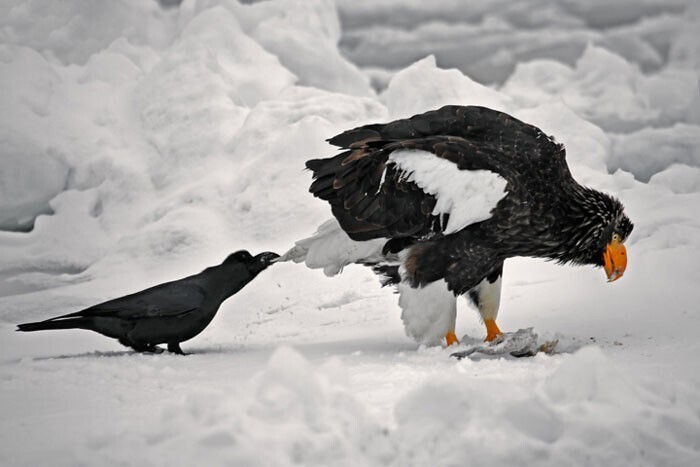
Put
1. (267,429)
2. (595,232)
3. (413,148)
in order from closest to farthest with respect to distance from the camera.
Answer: (267,429) → (413,148) → (595,232)

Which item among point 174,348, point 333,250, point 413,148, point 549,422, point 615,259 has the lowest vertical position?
point 549,422

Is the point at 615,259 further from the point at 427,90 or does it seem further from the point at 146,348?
the point at 427,90

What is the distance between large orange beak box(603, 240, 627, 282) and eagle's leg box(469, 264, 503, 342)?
55 centimetres

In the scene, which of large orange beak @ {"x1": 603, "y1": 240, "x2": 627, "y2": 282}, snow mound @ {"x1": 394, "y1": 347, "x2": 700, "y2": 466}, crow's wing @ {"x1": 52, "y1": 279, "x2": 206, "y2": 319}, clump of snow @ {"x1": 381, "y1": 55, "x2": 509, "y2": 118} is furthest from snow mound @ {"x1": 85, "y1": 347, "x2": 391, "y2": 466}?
clump of snow @ {"x1": 381, "y1": 55, "x2": 509, "y2": 118}

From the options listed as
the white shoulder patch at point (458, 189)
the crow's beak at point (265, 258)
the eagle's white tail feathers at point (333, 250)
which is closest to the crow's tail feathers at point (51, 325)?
the crow's beak at point (265, 258)

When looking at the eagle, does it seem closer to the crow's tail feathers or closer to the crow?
the crow

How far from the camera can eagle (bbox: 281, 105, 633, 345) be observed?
3.83 meters

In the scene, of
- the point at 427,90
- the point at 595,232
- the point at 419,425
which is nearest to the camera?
the point at 419,425

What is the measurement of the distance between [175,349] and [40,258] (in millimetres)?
3054

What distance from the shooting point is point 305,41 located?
8.92 metres

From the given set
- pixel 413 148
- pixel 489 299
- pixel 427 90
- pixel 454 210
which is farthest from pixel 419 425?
pixel 427 90

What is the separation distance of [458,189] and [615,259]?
102 cm

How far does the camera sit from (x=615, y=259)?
164 inches

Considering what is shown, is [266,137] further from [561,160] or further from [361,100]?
[561,160]
